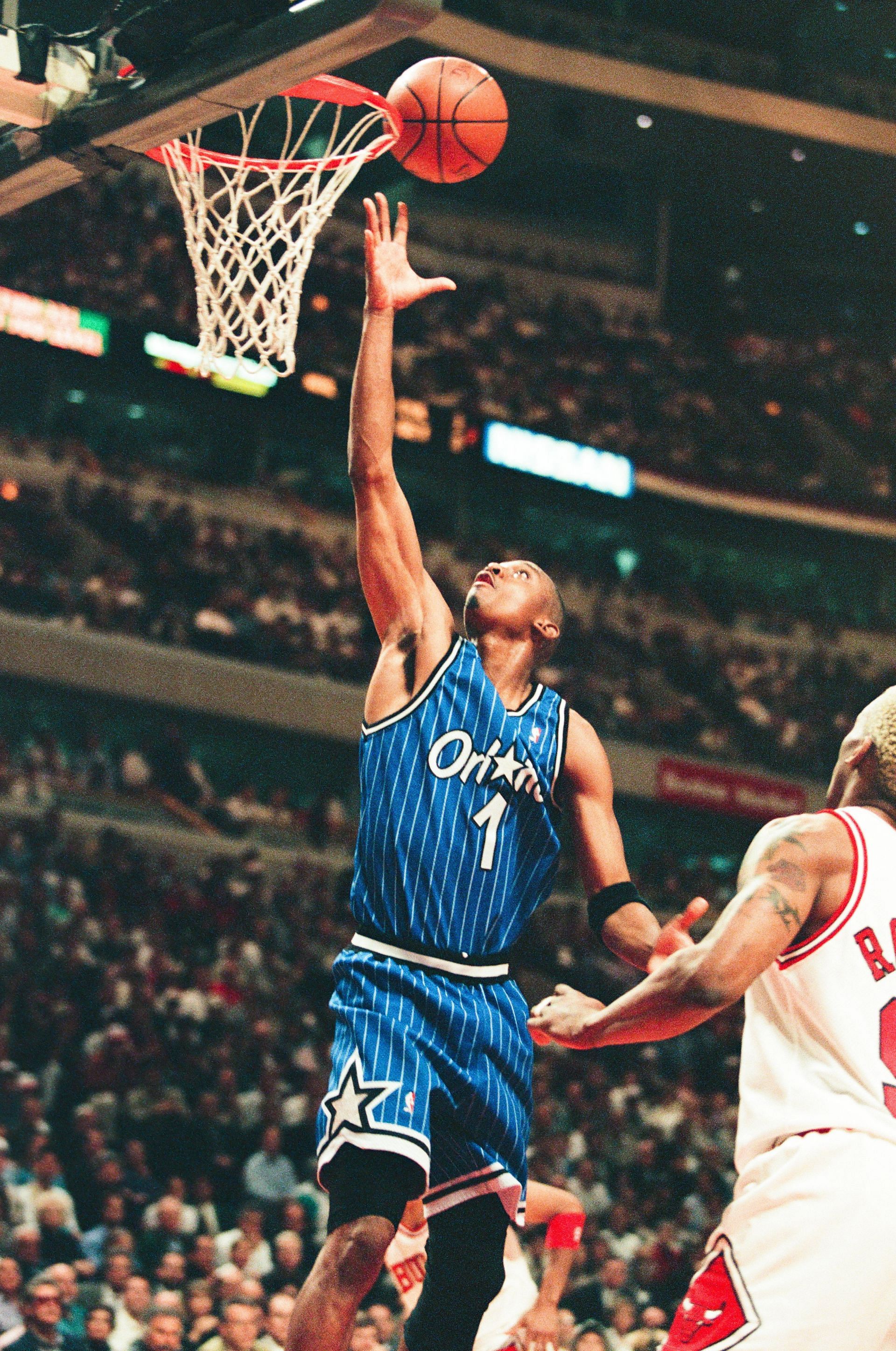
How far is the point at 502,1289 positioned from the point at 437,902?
194 cm

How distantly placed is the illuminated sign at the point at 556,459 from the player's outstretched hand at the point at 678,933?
1944cm

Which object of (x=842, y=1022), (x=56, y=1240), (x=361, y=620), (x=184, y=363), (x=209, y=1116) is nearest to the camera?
(x=842, y=1022)

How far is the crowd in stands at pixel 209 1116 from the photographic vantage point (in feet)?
29.7

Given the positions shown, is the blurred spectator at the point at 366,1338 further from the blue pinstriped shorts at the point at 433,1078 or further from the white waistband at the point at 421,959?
the white waistband at the point at 421,959

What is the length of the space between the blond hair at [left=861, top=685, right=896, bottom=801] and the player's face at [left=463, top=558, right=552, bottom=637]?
1.32m

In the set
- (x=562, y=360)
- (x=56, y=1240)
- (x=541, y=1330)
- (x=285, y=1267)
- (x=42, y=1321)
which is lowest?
(x=285, y=1267)

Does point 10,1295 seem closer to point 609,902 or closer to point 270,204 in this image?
point 609,902

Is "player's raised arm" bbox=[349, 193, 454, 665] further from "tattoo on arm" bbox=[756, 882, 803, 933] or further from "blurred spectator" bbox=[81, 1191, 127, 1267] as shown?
"blurred spectator" bbox=[81, 1191, 127, 1267]

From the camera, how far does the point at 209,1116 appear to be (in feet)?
39.0

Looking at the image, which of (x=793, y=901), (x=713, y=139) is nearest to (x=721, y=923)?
(x=793, y=901)

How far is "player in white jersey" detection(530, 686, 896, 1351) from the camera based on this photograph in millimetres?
2982

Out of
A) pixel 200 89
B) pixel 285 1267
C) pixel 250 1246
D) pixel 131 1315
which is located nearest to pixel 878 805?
pixel 200 89

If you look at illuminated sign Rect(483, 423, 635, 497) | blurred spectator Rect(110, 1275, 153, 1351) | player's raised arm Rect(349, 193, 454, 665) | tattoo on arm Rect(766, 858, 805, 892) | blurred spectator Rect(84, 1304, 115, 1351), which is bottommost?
blurred spectator Rect(110, 1275, 153, 1351)

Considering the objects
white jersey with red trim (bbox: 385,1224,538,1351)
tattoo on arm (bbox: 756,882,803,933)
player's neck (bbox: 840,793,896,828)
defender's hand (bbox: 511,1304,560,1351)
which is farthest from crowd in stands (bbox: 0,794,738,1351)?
tattoo on arm (bbox: 756,882,803,933)
